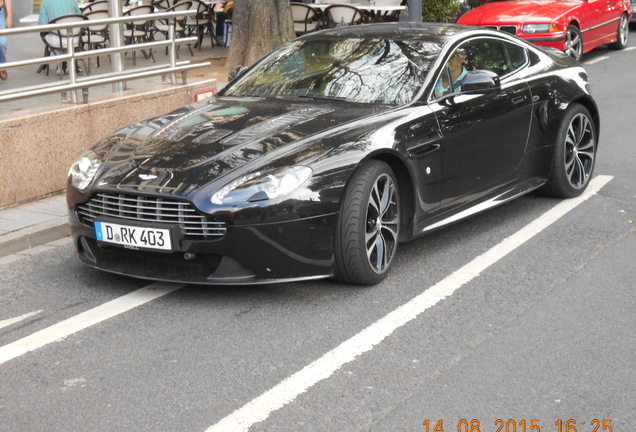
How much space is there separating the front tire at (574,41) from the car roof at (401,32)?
333 inches

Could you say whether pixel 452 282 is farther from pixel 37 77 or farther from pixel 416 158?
pixel 37 77

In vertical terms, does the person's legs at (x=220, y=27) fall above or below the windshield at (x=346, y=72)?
below

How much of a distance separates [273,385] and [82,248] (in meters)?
2.00

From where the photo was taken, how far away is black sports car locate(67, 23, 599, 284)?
17.7 ft

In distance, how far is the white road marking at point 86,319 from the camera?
5.05m

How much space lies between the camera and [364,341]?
5.01m

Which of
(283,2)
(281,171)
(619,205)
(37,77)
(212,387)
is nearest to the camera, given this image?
(212,387)

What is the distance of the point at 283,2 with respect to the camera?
1476 cm

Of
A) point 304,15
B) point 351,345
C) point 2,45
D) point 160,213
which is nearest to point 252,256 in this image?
point 160,213

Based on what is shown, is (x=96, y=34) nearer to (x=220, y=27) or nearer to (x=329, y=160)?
(x=220, y=27)

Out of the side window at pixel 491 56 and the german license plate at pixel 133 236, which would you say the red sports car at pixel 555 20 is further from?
the german license plate at pixel 133 236

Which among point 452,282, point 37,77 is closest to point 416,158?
point 452,282
